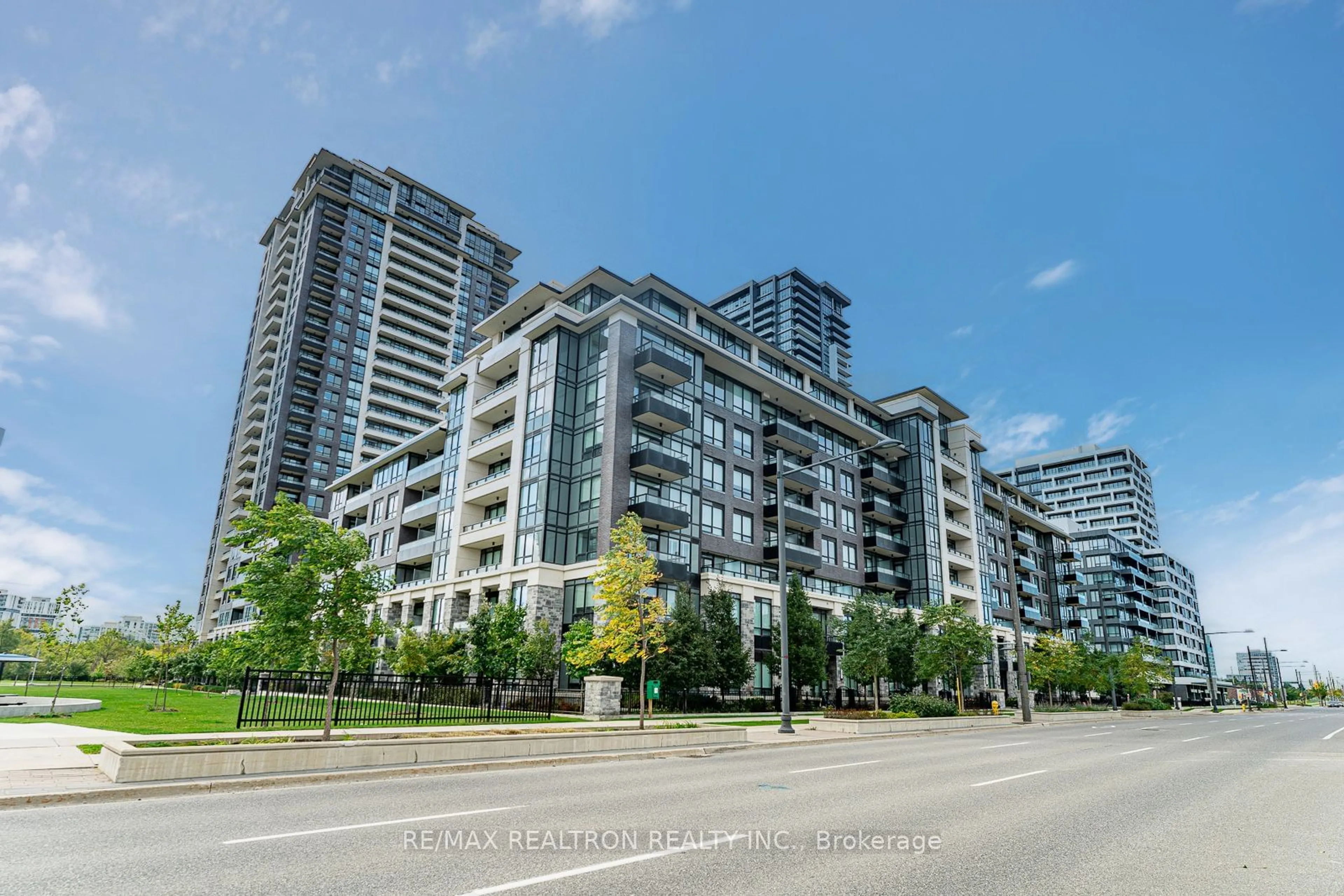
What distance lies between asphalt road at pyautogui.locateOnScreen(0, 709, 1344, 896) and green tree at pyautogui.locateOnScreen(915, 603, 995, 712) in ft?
90.2

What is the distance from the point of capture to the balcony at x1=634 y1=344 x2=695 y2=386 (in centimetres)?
4453

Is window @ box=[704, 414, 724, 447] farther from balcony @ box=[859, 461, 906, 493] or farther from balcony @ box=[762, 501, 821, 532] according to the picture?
balcony @ box=[859, 461, 906, 493]

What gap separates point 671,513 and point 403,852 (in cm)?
3600

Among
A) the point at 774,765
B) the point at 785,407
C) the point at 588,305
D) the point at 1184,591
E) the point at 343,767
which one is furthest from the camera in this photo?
the point at 1184,591

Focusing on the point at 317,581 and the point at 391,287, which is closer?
the point at 317,581

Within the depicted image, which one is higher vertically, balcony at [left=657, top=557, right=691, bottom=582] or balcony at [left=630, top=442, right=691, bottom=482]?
balcony at [left=630, top=442, right=691, bottom=482]

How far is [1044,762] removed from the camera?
57.5ft

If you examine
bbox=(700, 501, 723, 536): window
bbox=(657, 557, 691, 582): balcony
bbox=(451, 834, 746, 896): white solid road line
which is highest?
bbox=(700, 501, 723, 536): window

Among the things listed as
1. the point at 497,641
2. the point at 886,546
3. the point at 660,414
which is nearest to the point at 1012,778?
the point at 497,641

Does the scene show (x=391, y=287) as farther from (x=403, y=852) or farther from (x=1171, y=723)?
(x=403, y=852)

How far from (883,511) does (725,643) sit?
29.1 meters

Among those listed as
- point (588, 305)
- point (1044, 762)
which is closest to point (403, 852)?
point (1044, 762)

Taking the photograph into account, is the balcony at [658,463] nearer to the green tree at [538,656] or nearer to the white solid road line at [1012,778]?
the green tree at [538,656]

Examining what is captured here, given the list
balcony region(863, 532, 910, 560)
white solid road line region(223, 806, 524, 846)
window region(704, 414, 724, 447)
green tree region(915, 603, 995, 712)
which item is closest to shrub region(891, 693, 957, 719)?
green tree region(915, 603, 995, 712)
